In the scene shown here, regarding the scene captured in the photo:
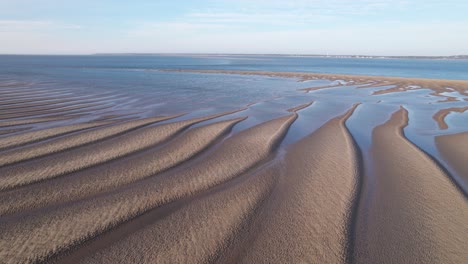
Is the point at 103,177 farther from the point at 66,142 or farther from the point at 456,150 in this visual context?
the point at 456,150

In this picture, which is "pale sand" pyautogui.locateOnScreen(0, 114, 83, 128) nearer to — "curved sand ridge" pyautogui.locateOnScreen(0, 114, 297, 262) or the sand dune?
"curved sand ridge" pyautogui.locateOnScreen(0, 114, 297, 262)

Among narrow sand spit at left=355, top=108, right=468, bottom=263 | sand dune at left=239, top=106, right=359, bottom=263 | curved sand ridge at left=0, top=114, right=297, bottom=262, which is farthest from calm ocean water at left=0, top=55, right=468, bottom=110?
narrow sand spit at left=355, top=108, right=468, bottom=263

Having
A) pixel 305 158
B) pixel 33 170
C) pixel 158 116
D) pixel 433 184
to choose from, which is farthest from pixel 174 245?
pixel 158 116

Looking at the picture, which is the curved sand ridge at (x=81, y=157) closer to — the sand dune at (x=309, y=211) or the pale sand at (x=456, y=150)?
the sand dune at (x=309, y=211)

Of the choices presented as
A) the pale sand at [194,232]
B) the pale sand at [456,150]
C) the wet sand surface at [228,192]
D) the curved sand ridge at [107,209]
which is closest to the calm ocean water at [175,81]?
the wet sand surface at [228,192]

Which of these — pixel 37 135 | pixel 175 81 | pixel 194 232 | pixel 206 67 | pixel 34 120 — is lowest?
pixel 206 67

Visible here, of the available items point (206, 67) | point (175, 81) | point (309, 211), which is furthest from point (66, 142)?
point (206, 67)

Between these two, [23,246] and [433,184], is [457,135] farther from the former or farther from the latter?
[23,246]
